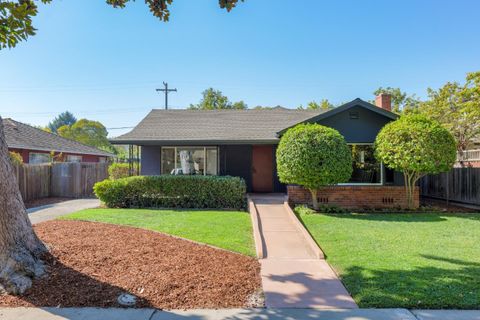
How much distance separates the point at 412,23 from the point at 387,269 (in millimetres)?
11790

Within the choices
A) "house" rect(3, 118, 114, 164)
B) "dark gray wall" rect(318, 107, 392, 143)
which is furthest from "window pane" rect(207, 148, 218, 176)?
"house" rect(3, 118, 114, 164)

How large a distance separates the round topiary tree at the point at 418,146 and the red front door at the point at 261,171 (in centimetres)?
507

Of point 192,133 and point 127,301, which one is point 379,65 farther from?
point 127,301

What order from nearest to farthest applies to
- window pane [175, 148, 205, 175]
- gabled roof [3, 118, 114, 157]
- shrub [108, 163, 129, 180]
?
window pane [175, 148, 205, 175], shrub [108, 163, 129, 180], gabled roof [3, 118, 114, 157]

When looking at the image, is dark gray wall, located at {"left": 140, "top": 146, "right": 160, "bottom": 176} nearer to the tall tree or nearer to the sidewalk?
the tall tree

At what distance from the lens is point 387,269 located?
5.14m

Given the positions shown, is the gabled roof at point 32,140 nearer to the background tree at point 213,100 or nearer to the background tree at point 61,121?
the background tree at point 213,100

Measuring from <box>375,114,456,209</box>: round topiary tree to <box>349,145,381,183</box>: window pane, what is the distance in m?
1.45

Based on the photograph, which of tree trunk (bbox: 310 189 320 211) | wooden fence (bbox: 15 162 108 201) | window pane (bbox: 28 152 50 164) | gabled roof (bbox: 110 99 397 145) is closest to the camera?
tree trunk (bbox: 310 189 320 211)

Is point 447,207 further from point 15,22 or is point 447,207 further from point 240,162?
point 15,22

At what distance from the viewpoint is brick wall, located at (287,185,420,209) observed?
38.4ft

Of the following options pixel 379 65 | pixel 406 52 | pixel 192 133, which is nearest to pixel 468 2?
pixel 406 52

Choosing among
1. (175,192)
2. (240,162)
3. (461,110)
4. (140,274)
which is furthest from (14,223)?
(461,110)

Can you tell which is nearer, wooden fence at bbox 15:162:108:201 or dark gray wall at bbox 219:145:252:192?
dark gray wall at bbox 219:145:252:192
